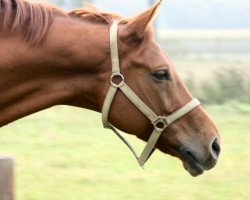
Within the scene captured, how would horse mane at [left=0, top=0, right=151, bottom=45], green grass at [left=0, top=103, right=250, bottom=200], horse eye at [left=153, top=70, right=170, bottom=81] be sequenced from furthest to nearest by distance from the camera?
green grass at [left=0, top=103, right=250, bottom=200] → horse eye at [left=153, top=70, right=170, bottom=81] → horse mane at [left=0, top=0, right=151, bottom=45]

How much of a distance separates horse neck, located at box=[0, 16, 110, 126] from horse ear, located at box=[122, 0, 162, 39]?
5.6 inches

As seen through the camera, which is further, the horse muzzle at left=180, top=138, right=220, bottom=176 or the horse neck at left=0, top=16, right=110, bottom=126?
the horse muzzle at left=180, top=138, right=220, bottom=176

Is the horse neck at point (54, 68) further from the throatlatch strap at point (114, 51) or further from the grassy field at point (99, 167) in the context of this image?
the grassy field at point (99, 167)

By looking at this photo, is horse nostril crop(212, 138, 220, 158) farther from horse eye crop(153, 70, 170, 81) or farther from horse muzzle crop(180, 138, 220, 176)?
horse eye crop(153, 70, 170, 81)

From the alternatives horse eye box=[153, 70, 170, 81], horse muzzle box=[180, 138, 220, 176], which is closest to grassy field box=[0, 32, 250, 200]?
horse muzzle box=[180, 138, 220, 176]

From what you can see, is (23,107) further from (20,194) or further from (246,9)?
(246,9)

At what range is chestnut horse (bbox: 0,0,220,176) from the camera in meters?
3.91

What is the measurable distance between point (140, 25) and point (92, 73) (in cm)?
41

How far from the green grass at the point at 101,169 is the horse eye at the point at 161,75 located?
337cm

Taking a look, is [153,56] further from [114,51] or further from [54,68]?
[54,68]

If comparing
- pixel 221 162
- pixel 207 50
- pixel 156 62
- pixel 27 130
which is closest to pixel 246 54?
pixel 207 50

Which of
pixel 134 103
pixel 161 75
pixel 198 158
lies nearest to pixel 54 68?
pixel 134 103

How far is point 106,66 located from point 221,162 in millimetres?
5709

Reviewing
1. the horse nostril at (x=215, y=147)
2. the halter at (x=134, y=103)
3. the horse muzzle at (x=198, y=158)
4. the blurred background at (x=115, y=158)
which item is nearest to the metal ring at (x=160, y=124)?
the halter at (x=134, y=103)
